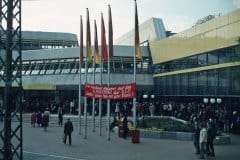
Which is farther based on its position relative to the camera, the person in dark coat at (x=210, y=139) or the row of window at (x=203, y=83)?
the row of window at (x=203, y=83)

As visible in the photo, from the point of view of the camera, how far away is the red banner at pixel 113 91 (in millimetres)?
27222

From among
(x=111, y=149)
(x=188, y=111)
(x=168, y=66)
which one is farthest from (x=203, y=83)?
(x=111, y=149)

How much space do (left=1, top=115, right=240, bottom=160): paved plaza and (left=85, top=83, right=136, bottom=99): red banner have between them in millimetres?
2616

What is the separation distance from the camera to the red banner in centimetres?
2722

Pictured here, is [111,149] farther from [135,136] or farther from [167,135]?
[167,135]

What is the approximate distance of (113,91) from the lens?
2784 centimetres

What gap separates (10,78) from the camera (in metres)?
16.2

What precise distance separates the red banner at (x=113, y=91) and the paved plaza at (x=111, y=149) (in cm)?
262

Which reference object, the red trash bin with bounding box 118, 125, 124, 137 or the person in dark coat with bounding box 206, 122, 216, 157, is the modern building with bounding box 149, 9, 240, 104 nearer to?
the red trash bin with bounding box 118, 125, 124, 137

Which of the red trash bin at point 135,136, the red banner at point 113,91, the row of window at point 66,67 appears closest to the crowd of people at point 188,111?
the red banner at point 113,91

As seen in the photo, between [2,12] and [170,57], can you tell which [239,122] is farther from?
[2,12]

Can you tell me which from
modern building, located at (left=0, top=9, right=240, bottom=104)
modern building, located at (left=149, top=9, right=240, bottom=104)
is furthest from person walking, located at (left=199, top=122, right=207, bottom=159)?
modern building, located at (left=149, top=9, right=240, bottom=104)

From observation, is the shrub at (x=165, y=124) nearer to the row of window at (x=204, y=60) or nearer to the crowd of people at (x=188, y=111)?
the crowd of people at (x=188, y=111)

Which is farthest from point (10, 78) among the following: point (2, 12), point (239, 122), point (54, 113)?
point (54, 113)
